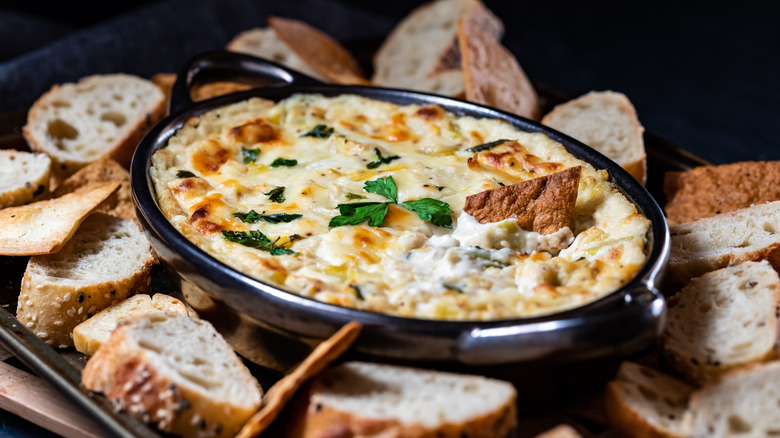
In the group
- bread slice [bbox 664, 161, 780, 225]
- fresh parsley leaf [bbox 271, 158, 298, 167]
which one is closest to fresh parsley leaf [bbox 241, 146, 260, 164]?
fresh parsley leaf [bbox 271, 158, 298, 167]

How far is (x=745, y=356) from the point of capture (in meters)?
2.50

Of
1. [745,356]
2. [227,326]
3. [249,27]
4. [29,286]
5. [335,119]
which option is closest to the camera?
[745,356]

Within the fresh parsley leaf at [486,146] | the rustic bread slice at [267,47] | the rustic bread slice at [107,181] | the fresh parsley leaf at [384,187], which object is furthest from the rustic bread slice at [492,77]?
the rustic bread slice at [107,181]

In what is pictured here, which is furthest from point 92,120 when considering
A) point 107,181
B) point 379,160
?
point 379,160

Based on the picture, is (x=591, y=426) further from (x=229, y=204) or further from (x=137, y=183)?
(x=137, y=183)

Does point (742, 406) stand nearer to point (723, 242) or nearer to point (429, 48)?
point (723, 242)

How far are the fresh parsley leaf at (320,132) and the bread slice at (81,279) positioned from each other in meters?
0.90

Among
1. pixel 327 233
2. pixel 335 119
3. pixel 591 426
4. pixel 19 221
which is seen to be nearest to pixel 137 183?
pixel 19 221

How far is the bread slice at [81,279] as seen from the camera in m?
3.04

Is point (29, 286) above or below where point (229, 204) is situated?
below

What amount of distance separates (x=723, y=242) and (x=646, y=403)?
111 cm

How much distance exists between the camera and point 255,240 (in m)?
2.94

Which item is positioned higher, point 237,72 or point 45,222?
point 237,72

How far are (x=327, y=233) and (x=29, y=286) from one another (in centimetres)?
116
